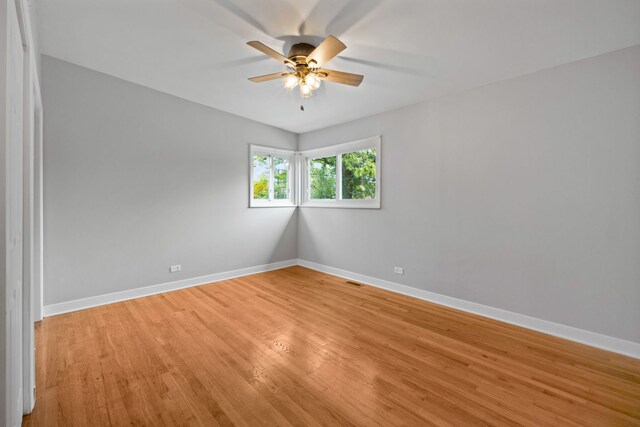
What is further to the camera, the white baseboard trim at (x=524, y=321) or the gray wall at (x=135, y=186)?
the gray wall at (x=135, y=186)

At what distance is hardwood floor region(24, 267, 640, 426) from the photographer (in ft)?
5.48

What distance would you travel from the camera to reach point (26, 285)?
1.79 meters

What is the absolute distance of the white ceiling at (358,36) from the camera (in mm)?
2035

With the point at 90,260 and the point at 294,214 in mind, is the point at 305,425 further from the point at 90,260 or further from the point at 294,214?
the point at 294,214

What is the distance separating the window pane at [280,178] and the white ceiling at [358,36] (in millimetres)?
1871

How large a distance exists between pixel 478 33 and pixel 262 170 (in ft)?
11.9

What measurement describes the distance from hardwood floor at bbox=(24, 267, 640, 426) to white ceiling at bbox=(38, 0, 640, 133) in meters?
2.54

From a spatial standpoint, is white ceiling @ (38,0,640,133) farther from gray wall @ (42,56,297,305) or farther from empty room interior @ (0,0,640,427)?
gray wall @ (42,56,297,305)

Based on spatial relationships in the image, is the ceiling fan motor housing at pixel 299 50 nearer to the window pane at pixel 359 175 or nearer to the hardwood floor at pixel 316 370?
the window pane at pixel 359 175

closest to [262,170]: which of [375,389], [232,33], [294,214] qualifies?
[294,214]

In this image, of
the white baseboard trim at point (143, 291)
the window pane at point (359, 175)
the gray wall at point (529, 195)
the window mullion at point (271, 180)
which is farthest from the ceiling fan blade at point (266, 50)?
the white baseboard trim at point (143, 291)

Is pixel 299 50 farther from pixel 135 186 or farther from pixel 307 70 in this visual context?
pixel 135 186

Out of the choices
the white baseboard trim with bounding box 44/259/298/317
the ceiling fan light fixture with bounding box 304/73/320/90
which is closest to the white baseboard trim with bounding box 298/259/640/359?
the white baseboard trim with bounding box 44/259/298/317

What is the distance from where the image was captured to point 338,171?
189 inches
